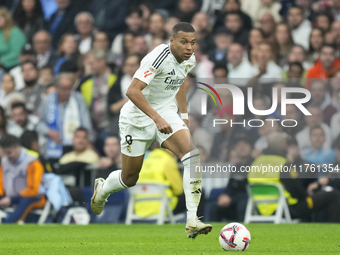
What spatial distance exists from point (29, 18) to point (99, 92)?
3151mm

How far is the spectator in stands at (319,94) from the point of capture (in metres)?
11.9

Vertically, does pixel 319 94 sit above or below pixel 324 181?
above

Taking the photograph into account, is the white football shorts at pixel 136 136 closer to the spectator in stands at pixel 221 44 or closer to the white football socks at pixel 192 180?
the white football socks at pixel 192 180

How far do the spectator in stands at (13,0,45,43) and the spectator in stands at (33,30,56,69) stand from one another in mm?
510

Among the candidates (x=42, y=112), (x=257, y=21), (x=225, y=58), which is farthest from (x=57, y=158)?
(x=257, y=21)

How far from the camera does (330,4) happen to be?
13.6m

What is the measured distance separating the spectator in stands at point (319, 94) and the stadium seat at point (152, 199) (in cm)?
323

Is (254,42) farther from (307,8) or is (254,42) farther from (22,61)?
(22,61)

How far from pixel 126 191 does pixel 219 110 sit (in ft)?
7.73

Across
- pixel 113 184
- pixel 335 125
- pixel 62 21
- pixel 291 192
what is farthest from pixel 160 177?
pixel 62 21

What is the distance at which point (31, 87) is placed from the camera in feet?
45.0

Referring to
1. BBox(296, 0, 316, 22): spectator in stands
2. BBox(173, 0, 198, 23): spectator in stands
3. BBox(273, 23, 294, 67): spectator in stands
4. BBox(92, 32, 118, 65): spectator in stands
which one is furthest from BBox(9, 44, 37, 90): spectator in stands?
BBox(296, 0, 316, 22): spectator in stands

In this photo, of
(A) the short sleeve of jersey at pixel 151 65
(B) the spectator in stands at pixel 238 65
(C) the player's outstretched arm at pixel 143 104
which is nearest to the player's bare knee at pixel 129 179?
(C) the player's outstretched arm at pixel 143 104

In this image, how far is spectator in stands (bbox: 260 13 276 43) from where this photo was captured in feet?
43.6
